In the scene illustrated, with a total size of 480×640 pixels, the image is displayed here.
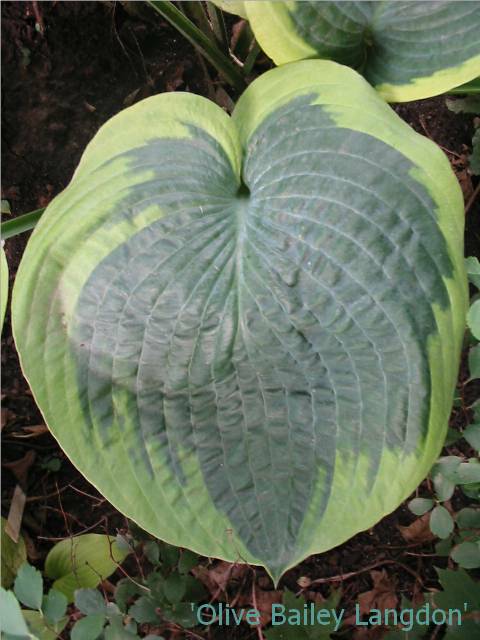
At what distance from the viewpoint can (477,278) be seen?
0.70 metres

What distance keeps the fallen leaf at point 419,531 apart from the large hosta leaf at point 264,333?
0.45 meters

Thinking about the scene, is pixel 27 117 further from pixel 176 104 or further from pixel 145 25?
pixel 176 104

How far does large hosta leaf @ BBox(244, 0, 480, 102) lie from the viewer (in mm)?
761

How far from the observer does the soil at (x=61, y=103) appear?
113cm

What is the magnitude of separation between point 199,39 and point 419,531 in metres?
0.83

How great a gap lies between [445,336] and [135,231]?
1.10ft

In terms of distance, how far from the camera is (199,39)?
0.92 m

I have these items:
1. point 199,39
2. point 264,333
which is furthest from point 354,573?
point 199,39

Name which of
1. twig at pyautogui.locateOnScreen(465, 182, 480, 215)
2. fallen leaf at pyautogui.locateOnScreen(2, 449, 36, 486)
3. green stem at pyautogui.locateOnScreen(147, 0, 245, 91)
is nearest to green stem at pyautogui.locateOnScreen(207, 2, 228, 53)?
green stem at pyautogui.locateOnScreen(147, 0, 245, 91)

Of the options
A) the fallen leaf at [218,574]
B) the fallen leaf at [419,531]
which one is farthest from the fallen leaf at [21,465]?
the fallen leaf at [419,531]

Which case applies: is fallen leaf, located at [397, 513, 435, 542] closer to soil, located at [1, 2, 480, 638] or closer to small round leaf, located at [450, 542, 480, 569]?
small round leaf, located at [450, 542, 480, 569]

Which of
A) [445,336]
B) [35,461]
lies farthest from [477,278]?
[35,461]

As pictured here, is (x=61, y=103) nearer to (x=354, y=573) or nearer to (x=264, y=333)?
(x=264, y=333)

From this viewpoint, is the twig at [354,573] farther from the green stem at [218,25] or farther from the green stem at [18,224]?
the green stem at [218,25]
